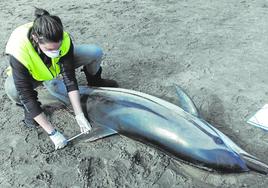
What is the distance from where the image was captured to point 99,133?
11.1 ft

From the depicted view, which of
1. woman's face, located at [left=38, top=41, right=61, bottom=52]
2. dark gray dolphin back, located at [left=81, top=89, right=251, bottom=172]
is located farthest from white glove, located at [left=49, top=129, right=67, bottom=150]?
woman's face, located at [left=38, top=41, right=61, bottom=52]

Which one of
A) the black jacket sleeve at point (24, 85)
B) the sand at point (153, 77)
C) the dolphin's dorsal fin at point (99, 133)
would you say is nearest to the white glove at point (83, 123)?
the dolphin's dorsal fin at point (99, 133)

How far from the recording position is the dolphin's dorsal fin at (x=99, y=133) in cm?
338

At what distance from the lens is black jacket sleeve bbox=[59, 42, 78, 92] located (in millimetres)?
3357

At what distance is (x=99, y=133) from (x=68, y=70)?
0.60 meters

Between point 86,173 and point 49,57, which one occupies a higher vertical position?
point 49,57

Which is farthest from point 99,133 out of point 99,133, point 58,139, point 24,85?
point 24,85

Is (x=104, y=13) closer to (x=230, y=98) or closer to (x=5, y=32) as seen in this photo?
(x=5, y=32)

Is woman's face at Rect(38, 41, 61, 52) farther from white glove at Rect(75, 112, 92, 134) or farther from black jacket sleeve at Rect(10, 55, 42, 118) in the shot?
white glove at Rect(75, 112, 92, 134)

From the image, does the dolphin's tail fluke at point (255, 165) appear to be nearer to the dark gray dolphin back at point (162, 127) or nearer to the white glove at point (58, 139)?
the dark gray dolphin back at point (162, 127)

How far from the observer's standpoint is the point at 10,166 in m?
3.29

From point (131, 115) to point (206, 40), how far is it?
2022mm

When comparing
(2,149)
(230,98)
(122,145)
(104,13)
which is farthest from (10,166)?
(104,13)

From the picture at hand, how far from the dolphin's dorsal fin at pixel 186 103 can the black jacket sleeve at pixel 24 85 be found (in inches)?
49.1
